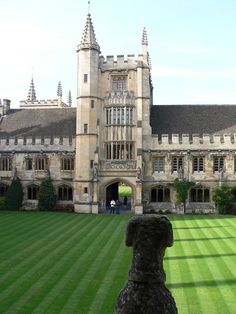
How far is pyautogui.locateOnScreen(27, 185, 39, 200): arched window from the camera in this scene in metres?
43.2

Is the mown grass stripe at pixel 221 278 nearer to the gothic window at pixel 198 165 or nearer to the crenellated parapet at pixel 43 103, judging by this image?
the gothic window at pixel 198 165

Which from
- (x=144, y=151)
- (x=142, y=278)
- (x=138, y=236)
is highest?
(x=144, y=151)

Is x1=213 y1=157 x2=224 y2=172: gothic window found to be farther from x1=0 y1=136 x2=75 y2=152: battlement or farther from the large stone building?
x1=0 y1=136 x2=75 y2=152: battlement

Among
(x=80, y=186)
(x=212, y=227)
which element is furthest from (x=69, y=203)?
(x=212, y=227)

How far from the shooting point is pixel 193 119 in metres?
43.4

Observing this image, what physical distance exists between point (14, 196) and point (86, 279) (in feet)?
86.2

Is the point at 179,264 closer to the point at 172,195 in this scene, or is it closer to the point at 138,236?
the point at 138,236

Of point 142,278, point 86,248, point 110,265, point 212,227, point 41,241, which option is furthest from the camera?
point 212,227

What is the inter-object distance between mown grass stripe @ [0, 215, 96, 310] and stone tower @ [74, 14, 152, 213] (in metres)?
16.2

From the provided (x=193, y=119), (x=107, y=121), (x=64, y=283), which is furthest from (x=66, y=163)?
(x=64, y=283)

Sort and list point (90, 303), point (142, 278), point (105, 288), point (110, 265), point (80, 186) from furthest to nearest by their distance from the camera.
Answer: point (80, 186), point (110, 265), point (105, 288), point (90, 303), point (142, 278)

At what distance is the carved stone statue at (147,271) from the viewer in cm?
501

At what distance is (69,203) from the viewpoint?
4212 cm

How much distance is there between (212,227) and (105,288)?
16.5 m
